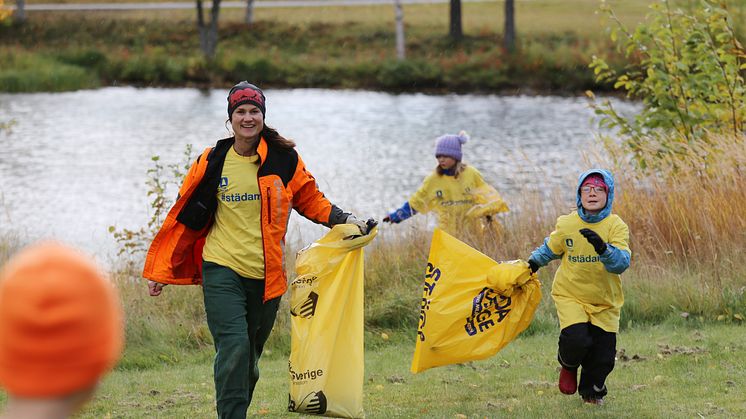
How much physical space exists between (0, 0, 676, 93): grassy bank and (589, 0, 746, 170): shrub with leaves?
25920 millimetres

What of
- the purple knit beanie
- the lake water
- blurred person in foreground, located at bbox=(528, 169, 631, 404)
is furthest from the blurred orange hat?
the lake water

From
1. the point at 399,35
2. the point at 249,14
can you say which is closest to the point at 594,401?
the point at 399,35

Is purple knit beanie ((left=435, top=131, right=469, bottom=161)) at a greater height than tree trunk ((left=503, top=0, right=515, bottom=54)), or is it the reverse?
tree trunk ((left=503, top=0, right=515, bottom=54))

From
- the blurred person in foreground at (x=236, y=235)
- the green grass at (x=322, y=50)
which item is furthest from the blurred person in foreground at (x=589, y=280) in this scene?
the green grass at (x=322, y=50)

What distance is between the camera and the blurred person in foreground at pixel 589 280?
6500 millimetres

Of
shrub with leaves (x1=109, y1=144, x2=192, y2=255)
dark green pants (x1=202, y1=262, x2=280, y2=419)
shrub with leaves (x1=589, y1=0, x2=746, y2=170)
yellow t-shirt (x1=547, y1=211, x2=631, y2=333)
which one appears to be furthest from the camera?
shrub with leaves (x1=589, y1=0, x2=746, y2=170)

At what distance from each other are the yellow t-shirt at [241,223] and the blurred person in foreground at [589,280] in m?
1.88

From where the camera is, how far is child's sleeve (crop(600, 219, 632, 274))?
6.29 metres

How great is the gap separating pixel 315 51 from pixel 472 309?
38866 mm

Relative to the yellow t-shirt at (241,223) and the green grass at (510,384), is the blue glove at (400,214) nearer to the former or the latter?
the green grass at (510,384)

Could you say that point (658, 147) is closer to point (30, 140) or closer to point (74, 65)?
point (30, 140)

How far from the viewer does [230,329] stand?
564 centimetres

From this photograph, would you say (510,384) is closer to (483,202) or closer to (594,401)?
(594,401)

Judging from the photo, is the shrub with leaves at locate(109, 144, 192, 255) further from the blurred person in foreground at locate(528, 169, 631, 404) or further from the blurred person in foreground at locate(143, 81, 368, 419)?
the blurred person in foreground at locate(528, 169, 631, 404)
